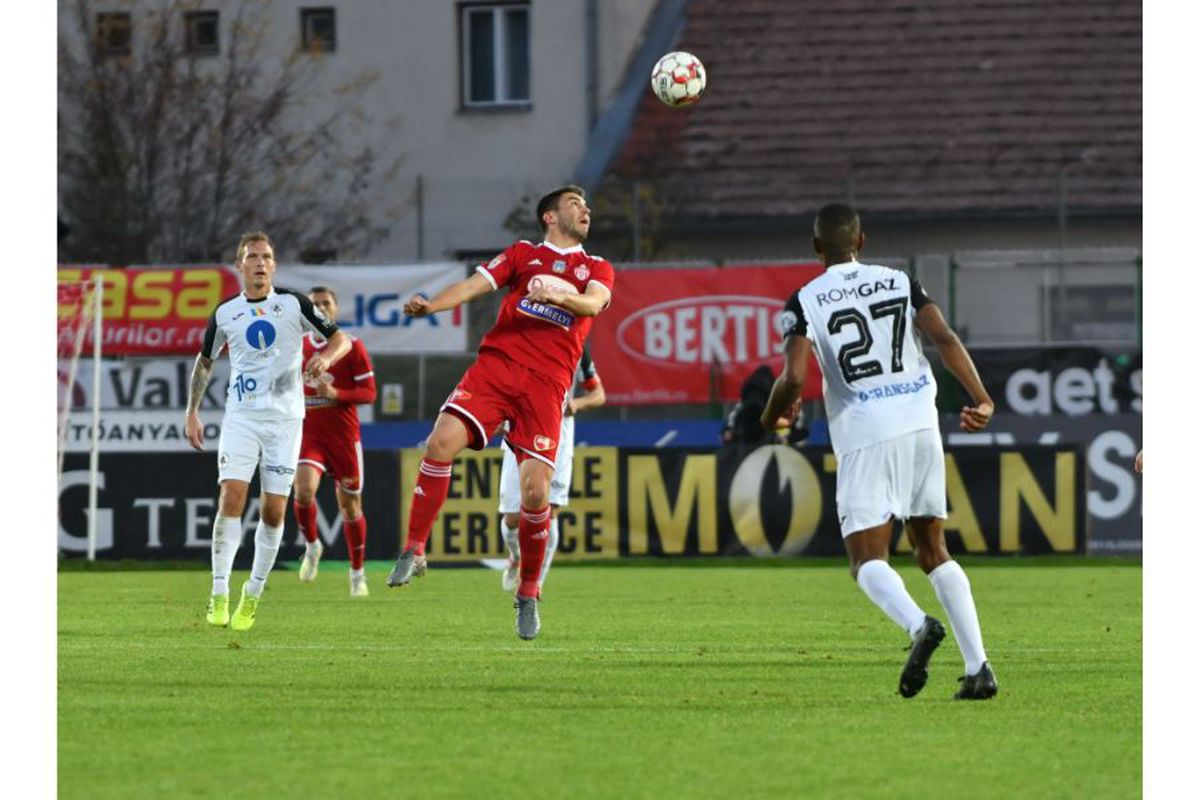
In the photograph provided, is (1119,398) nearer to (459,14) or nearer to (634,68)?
(634,68)

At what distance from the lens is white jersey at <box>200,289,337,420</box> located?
13484mm

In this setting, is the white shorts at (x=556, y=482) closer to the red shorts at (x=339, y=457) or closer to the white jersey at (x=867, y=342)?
the red shorts at (x=339, y=457)

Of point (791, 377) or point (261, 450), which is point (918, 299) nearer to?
point (791, 377)

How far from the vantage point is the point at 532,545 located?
1217cm

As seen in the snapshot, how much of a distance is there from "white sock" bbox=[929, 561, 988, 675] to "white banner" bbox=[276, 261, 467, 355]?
1703 centimetres

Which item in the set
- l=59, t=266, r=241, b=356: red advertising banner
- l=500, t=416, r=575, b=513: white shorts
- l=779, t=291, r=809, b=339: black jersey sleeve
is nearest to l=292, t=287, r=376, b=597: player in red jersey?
l=500, t=416, r=575, b=513: white shorts

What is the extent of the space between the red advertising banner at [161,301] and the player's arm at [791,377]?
17665mm

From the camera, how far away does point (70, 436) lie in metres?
23.3

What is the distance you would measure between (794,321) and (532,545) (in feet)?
11.0

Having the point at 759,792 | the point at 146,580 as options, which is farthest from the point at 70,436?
the point at 759,792

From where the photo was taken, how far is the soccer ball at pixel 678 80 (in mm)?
14750

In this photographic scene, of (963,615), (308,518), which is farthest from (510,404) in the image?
(308,518)

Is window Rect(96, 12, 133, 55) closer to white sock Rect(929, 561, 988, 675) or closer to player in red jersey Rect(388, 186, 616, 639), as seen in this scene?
player in red jersey Rect(388, 186, 616, 639)

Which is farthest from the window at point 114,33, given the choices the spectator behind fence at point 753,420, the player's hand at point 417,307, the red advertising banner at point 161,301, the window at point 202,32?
the player's hand at point 417,307
